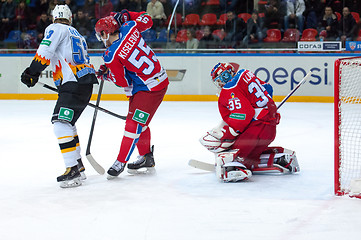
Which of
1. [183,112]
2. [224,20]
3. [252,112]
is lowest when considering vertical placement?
[183,112]

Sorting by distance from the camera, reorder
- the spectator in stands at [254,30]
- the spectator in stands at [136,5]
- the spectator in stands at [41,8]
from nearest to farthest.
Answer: the spectator in stands at [254,30], the spectator in stands at [136,5], the spectator in stands at [41,8]

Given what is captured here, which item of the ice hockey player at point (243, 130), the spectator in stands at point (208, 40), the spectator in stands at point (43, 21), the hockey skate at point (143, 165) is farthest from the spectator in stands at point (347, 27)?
the hockey skate at point (143, 165)

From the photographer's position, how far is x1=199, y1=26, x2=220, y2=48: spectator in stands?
9094 millimetres

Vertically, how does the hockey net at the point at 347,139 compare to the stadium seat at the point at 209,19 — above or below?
below

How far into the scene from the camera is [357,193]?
325 centimetres

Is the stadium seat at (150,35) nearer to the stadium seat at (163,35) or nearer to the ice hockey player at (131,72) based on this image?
the stadium seat at (163,35)

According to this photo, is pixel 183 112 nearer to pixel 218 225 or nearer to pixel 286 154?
pixel 286 154

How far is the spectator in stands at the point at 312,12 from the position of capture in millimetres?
8828

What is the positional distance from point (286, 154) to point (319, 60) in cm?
486

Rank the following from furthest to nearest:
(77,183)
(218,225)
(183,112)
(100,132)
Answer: (183,112) → (100,132) → (77,183) → (218,225)

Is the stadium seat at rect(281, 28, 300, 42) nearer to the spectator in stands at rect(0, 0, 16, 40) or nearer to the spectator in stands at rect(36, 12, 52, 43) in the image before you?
the spectator in stands at rect(36, 12, 52, 43)

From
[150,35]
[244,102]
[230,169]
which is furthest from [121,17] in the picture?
[150,35]

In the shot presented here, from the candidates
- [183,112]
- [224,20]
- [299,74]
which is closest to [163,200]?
[183,112]

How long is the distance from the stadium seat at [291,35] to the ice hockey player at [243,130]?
5064mm
